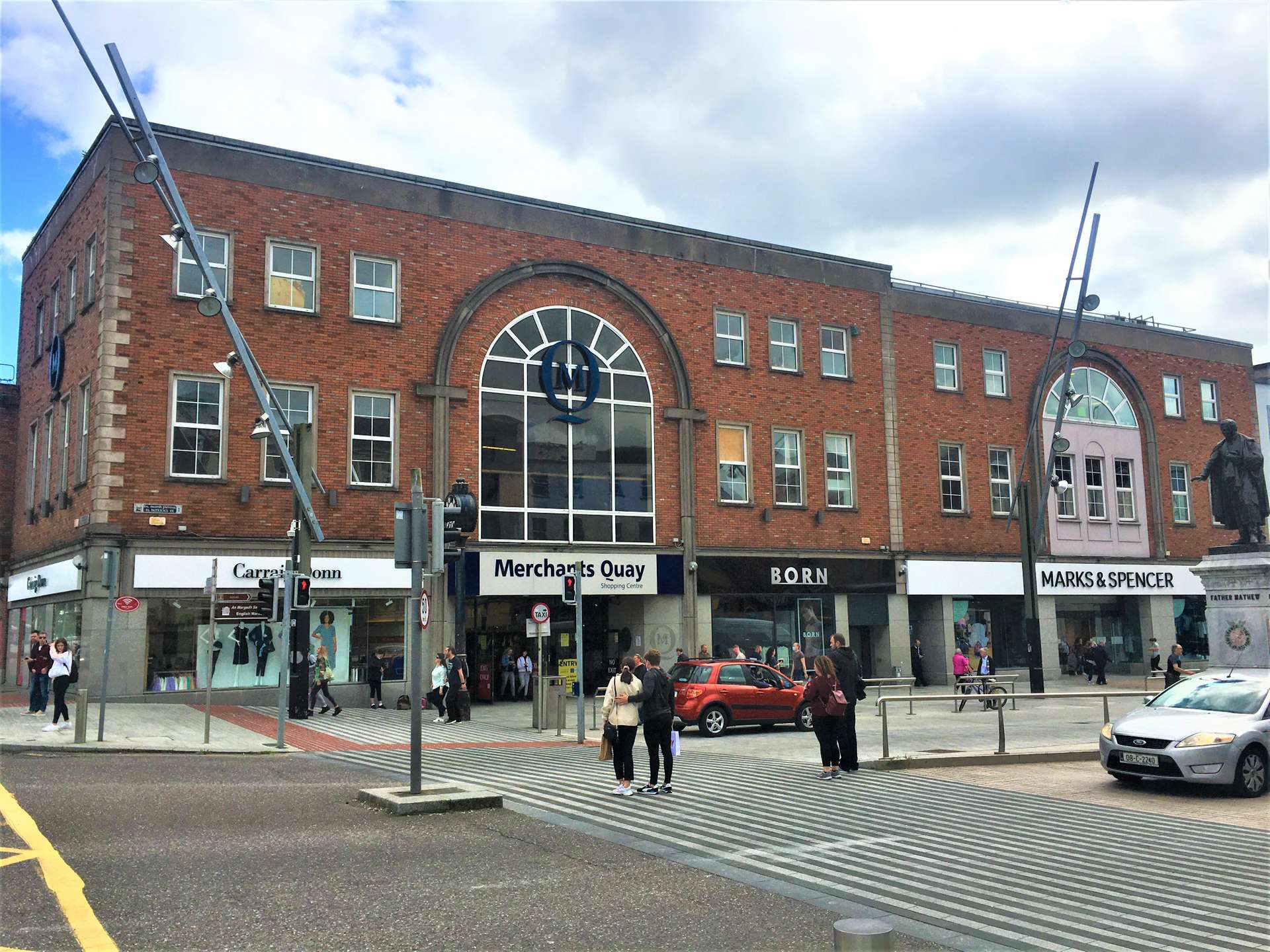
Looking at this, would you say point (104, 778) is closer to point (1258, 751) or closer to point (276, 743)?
point (276, 743)

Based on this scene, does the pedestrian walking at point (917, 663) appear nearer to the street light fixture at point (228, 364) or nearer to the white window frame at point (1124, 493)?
the white window frame at point (1124, 493)

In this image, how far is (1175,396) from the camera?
Result: 42.0m

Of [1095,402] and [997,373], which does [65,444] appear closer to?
[997,373]

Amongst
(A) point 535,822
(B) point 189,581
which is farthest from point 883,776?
(B) point 189,581

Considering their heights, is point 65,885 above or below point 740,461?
below

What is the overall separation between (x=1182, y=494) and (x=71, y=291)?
37163 mm

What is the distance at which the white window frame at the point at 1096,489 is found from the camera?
128 ft

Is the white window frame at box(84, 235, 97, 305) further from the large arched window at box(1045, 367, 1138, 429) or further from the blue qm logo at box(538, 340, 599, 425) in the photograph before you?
the large arched window at box(1045, 367, 1138, 429)

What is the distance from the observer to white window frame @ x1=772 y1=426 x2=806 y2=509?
107ft

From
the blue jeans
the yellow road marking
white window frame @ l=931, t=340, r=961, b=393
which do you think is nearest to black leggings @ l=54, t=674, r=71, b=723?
the blue jeans

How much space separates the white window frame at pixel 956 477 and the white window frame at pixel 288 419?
64.9ft

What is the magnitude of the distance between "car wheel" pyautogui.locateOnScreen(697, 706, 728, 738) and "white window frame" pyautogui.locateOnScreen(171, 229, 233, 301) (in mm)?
14349

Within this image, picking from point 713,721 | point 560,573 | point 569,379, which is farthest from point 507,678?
point 713,721

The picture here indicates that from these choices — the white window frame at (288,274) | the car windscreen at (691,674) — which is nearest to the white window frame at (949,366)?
the car windscreen at (691,674)
